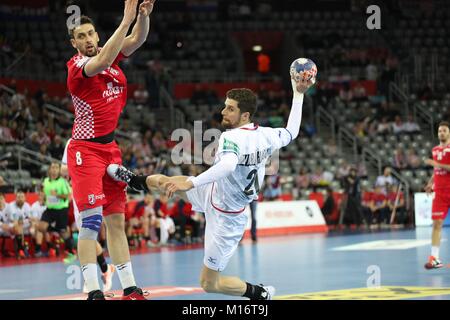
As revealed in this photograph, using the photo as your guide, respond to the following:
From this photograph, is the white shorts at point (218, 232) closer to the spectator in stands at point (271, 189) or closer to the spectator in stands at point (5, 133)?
the spectator in stands at point (5, 133)

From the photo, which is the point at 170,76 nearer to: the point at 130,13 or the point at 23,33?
the point at 23,33

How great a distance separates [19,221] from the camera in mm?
18594

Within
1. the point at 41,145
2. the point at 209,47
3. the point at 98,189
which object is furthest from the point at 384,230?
the point at 98,189

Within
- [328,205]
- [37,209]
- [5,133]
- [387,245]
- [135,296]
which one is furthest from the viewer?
[328,205]

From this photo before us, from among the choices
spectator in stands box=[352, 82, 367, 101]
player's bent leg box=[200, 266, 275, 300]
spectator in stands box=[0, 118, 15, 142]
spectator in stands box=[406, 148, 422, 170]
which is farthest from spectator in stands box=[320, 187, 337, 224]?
player's bent leg box=[200, 266, 275, 300]

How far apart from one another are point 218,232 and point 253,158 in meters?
0.79

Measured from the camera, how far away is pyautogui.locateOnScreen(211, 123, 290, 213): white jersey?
28.4 feet

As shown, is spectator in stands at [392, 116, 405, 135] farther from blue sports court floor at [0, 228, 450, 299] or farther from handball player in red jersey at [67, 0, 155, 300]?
handball player in red jersey at [67, 0, 155, 300]

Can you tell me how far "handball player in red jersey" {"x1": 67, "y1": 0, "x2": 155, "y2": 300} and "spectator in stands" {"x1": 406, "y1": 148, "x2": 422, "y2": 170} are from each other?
68.4ft

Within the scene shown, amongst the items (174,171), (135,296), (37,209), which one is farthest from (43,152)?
(135,296)

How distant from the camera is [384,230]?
946 inches

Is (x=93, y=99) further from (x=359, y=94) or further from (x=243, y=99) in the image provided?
(x=359, y=94)

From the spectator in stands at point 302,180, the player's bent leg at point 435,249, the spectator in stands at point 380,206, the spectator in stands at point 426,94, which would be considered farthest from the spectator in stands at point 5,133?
the spectator in stands at point 426,94


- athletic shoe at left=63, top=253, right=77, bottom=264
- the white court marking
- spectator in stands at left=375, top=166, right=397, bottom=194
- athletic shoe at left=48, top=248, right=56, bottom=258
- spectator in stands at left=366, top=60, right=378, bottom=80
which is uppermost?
spectator in stands at left=366, top=60, right=378, bottom=80
